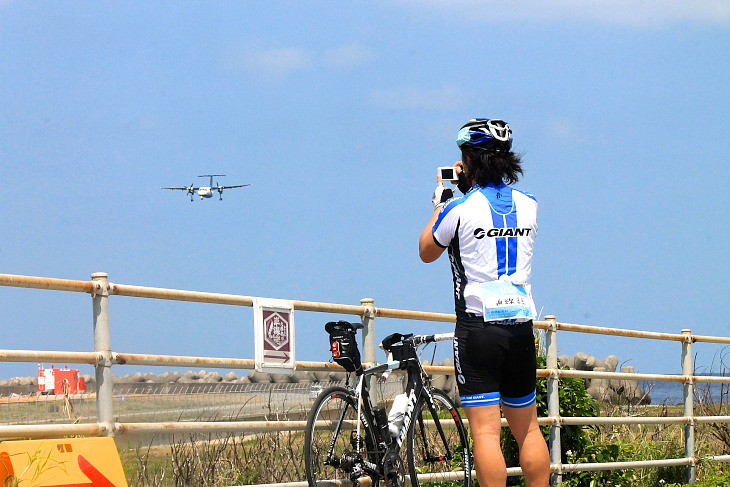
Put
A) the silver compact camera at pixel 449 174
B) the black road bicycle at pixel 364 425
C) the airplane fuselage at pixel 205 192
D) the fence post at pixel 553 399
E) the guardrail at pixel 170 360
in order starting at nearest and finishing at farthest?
the guardrail at pixel 170 360 → the silver compact camera at pixel 449 174 → the black road bicycle at pixel 364 425 → the fence post at pixel 553 399 → the airplane fuselage at pixel 205 192

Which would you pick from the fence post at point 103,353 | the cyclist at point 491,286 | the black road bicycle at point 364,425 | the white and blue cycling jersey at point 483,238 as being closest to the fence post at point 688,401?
the black road bicycle at point 364,425

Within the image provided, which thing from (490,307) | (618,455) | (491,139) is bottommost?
(618,455)

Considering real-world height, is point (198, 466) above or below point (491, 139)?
below

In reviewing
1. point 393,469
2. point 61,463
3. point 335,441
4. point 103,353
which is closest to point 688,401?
point 393,469

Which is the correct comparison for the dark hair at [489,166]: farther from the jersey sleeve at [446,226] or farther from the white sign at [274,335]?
the white sign at [274,335]

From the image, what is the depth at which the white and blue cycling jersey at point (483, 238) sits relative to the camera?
5195 mm

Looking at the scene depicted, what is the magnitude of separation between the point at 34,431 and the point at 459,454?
10.7ft

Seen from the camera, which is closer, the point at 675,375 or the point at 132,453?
the point at 132,453

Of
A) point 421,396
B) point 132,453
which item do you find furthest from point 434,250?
point 132,453

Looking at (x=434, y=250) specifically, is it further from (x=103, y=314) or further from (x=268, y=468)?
(x=268, y=468)

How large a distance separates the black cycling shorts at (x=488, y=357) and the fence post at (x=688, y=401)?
5.32 m

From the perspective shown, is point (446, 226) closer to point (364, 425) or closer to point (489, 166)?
point (489, 166)

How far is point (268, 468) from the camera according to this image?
21.9ft

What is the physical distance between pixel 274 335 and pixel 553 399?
309cm
